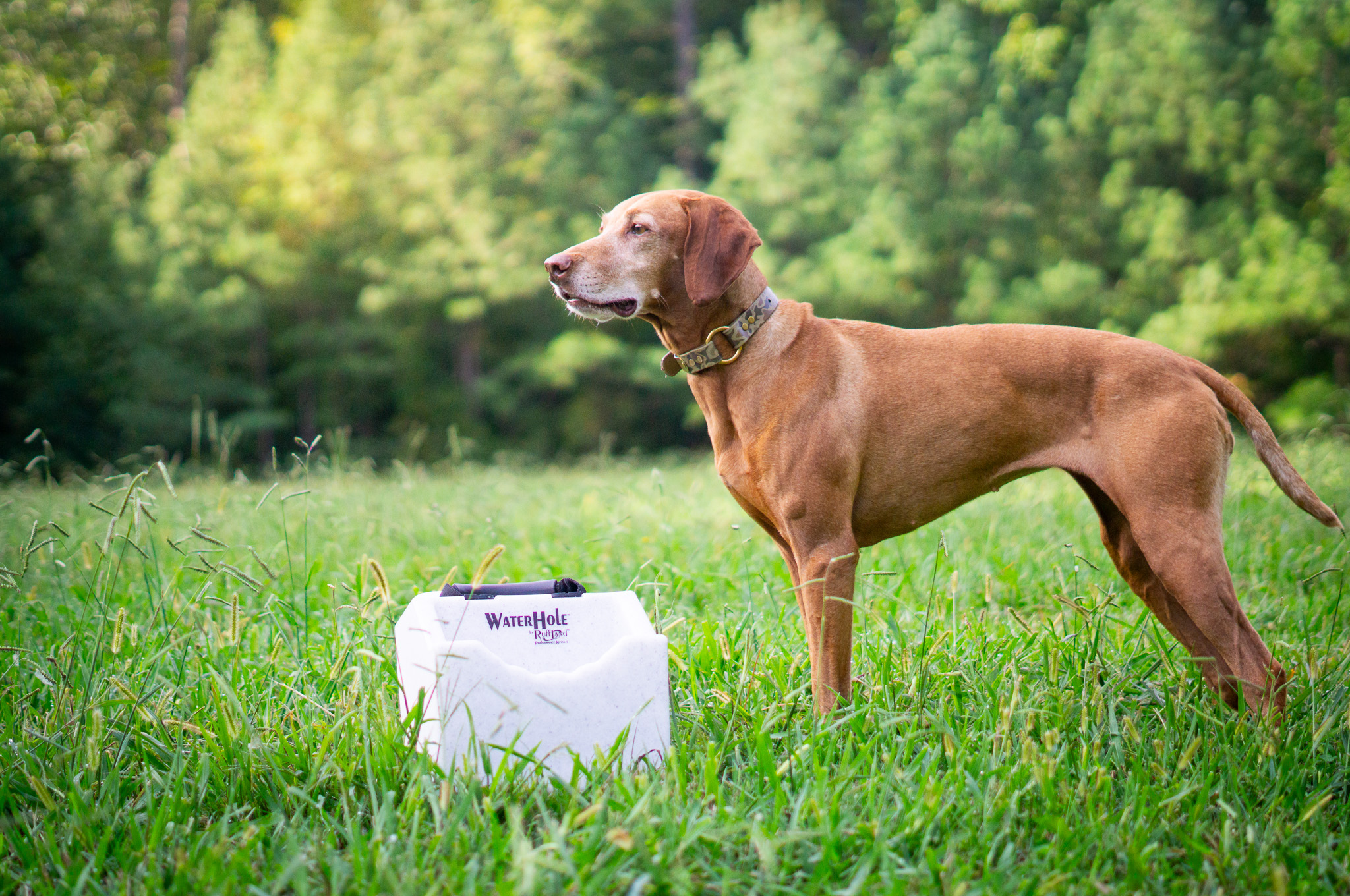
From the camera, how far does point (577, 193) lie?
17578 millimetres

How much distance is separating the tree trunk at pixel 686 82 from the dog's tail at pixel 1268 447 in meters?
16.4

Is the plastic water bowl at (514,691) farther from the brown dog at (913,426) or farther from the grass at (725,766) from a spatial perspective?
the brown dog at (913,426)

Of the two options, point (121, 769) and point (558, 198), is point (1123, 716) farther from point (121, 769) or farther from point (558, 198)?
point (558, 198)

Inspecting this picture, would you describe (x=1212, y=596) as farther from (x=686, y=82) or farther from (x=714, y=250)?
(x=686, y=82)

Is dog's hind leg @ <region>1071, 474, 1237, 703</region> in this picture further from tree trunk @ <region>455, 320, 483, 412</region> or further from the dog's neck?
tree trunk @ <region>455, 320, 483, 412</region>

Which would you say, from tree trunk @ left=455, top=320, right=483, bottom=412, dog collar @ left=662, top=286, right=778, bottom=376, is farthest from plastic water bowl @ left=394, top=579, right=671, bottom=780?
tree trunk @ left=455, top=320, right=483, bottom=412

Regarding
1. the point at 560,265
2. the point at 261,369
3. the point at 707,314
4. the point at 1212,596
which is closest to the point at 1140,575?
the point at 1212,596

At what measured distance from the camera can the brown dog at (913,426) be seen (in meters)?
2.49

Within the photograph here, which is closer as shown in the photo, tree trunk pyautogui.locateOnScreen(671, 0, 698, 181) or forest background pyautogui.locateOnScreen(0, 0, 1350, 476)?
forest background pyautogui.locateOnScreen(0, 0, 1350, 476)

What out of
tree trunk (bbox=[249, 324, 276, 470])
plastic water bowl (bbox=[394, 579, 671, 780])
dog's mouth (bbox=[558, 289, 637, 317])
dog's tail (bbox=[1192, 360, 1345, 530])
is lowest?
tree trunk (bbox=[249, 324, 276, 470])

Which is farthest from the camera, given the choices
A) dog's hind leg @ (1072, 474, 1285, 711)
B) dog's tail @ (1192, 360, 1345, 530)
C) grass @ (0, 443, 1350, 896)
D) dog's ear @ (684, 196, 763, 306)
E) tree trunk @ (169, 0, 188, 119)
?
tree trunk @ (169, 0, 188, 119)

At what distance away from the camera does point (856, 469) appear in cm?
267

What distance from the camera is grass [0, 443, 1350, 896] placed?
1.84 meters

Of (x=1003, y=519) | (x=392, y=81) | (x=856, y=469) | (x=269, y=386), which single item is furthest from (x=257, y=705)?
(x=269, y=386)
